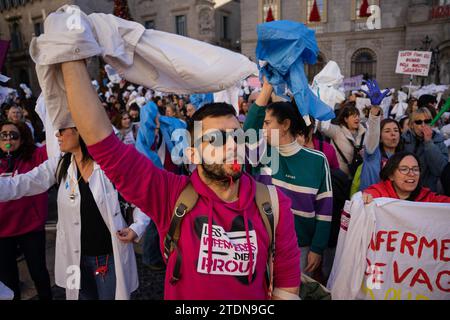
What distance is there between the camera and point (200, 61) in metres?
1.51

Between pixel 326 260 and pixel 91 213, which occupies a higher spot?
pixel 91 213

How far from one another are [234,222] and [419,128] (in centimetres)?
341

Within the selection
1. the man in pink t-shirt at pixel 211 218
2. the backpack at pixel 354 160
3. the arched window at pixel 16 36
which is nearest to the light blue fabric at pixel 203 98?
the backpack at pixel 354 160

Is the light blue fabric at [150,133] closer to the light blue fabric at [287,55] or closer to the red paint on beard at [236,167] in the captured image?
the light blue fabric at [287,55]

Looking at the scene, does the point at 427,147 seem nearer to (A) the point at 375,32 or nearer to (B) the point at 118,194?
(B) the point at 118,194

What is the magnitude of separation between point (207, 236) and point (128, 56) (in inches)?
33.0

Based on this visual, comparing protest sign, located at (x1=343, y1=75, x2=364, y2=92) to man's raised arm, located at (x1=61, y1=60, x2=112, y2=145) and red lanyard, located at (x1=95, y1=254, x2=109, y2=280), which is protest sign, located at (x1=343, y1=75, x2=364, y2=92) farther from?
man's raised arm, located at (x1=61, y1=60, x2=112, y2=145)

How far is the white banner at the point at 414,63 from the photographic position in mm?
8195

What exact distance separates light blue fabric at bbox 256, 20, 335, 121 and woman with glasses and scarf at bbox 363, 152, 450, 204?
45.1 inches

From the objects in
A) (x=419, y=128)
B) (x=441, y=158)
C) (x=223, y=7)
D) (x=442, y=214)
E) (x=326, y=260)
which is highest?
(x=223, y=7)

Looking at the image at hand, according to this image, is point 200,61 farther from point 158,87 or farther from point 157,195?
point 157,195

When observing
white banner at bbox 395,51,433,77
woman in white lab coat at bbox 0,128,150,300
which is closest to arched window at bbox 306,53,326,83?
white banner at bbox 395,51,433,77
